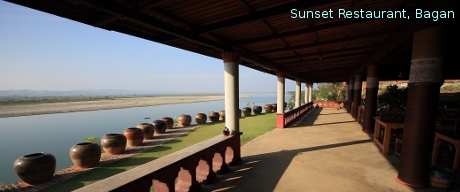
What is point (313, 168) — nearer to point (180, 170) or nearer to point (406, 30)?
point (180, 170)

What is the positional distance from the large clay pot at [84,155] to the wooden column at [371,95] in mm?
11127

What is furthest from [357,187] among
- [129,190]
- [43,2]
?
[43,2]

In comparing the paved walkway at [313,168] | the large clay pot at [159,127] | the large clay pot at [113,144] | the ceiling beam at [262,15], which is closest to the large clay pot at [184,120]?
the large clay pot at [159,127]

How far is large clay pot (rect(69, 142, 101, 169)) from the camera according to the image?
22.2 feet

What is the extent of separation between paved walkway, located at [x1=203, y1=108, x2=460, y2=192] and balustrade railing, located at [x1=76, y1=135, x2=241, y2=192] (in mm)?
300

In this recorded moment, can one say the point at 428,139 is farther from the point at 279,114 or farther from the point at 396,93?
the point at 396,93

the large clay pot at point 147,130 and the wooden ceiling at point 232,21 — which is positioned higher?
the wooden ceiling at point 232,21

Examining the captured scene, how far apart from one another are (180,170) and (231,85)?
2.57 meters

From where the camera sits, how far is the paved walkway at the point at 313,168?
159 inches

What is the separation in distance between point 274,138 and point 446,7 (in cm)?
645

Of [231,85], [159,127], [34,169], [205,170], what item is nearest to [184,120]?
[159,127]

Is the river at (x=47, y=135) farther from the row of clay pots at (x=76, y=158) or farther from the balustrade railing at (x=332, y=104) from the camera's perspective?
the balustrade railing at (x=332, y=104)

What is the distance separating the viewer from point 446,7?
2.92 m

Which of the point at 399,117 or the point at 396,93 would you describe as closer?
the point at 399,117
